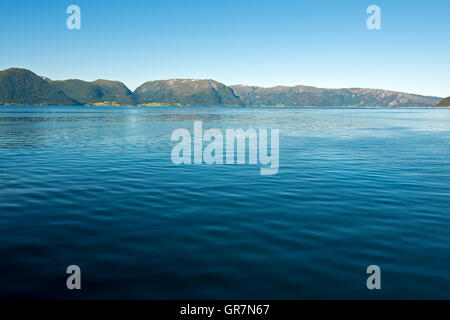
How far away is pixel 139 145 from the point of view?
140 ft

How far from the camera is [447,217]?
49.4 ft

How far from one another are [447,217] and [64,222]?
1795 cm

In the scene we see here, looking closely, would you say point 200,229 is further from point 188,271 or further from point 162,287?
point 162,287

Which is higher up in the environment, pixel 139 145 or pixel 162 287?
pixel 139 145

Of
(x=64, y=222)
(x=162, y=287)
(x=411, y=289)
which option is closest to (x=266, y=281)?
(x=162, y=287)

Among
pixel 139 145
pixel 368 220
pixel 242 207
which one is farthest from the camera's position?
pixel 139 145

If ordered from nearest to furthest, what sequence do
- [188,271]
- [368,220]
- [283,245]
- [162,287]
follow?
[162,287] → [188,271] → [283,245] → [368,220]

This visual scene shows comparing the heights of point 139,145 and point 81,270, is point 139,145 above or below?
above

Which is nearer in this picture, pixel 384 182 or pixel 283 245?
pixel 283 245

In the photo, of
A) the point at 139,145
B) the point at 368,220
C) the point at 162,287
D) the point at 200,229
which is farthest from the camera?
the point at 139,145

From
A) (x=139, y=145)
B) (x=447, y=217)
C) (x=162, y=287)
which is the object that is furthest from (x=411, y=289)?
(x=139, y=145)

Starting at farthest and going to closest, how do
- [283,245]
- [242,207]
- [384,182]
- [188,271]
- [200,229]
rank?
[384,182], [242,207], [200,229], [283,245], [188,271]

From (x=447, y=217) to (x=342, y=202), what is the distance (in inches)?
189

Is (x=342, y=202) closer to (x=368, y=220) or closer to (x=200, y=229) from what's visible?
(x=368, y=220)
